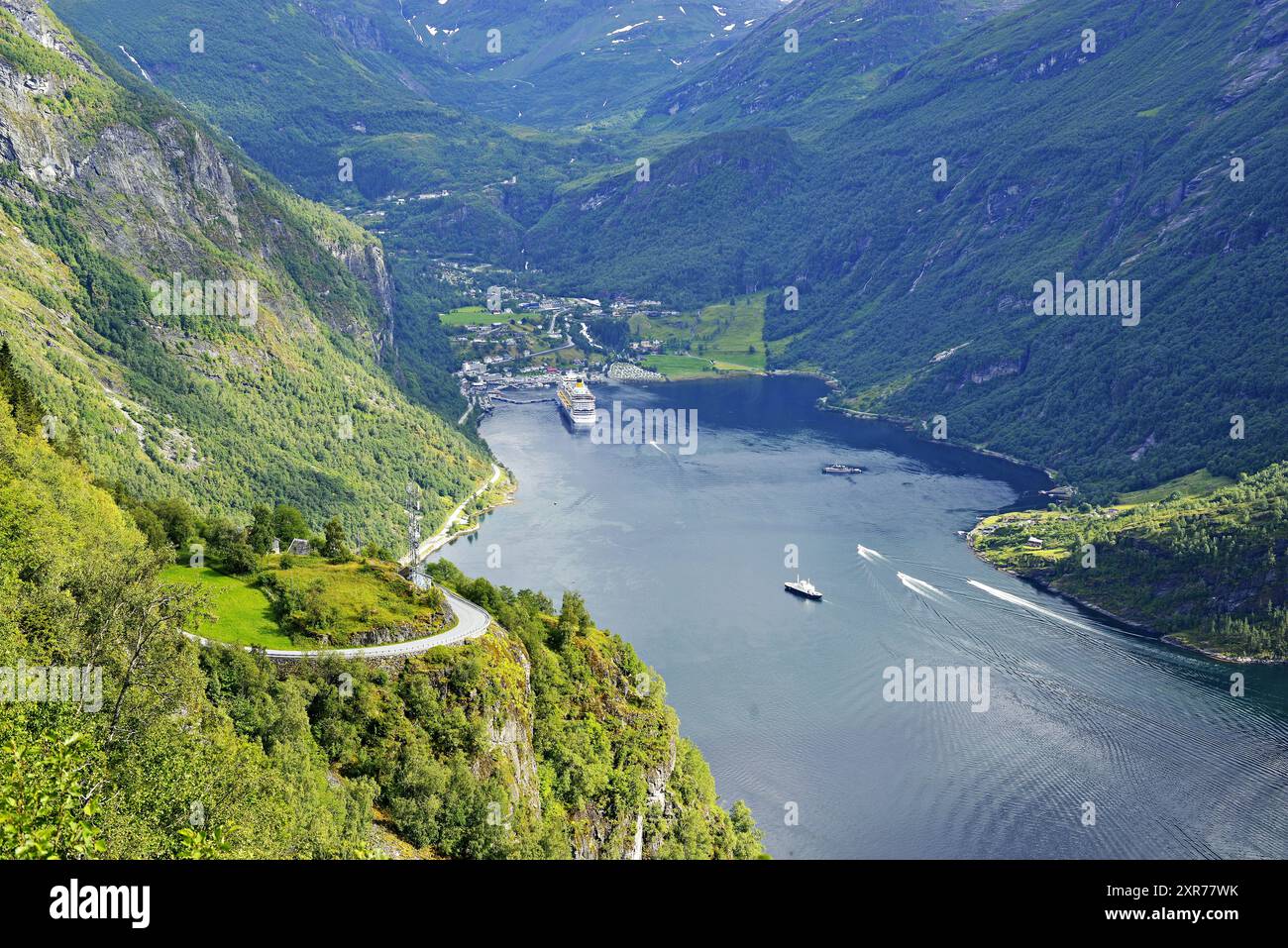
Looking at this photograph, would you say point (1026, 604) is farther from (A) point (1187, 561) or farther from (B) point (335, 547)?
(B) point (335, 547)

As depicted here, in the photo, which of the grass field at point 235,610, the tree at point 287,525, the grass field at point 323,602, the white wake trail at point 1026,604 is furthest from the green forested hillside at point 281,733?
the white wake trail at point 1026,604

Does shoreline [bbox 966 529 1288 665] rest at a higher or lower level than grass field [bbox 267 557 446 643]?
lower

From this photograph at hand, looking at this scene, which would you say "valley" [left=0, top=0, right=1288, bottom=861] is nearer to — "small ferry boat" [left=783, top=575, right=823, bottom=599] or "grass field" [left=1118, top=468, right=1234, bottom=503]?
"grass field" [left=1118, top=468, right=1234, bottom=503]

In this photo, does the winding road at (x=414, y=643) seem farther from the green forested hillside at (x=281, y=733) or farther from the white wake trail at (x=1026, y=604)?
the white wake trail at (x=1026, y=604)

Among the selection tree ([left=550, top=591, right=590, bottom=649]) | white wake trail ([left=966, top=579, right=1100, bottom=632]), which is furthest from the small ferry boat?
tree ([left=550, top=591, right=590, bottom=649])

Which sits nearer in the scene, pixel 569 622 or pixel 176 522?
pixel 176 522

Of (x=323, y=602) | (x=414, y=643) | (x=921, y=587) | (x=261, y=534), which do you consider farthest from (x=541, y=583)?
(x=323, y=602)
